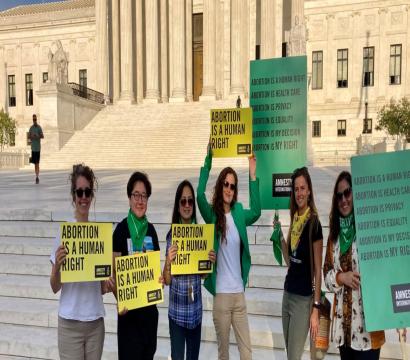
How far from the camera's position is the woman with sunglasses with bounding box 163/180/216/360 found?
10.9 ft

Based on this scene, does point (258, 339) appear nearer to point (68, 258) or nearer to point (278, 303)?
point (278, 303)

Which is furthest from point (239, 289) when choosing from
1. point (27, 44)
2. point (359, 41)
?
point (27, 44)

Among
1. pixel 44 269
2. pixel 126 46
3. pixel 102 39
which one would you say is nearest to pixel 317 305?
pixel 44 269

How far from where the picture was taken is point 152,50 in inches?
1436

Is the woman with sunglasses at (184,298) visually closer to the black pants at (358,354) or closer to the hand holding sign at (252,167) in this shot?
the hand holding sign at (252,167)

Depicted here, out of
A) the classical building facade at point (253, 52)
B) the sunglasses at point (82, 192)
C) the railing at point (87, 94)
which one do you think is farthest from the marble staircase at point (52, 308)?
the classical building facade at point (253, 52)

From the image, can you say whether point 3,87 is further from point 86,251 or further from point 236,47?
point 86,251

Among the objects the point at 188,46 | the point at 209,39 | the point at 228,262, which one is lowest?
the point at 228,262

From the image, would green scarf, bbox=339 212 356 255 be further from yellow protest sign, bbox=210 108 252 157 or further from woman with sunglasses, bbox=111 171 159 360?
yellow protest sign, bbox=210 108 252 157

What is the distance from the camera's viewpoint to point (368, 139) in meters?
36.4

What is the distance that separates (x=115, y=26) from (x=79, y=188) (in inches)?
1548

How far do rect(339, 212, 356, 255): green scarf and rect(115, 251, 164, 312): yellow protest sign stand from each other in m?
1.27

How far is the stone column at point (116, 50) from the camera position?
127 ft

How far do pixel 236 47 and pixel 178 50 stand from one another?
465cm
